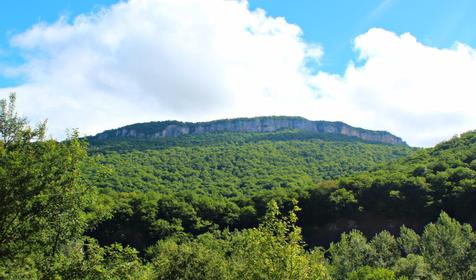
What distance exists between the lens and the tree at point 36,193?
12930mm

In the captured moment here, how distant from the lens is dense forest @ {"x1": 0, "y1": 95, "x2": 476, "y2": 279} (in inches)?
533

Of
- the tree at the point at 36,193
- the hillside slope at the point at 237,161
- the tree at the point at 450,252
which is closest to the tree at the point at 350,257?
the tree at the point at 450,252

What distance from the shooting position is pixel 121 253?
1459cm

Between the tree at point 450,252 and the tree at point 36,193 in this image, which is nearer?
the tree at point 36,193

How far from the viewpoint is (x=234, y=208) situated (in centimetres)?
8419

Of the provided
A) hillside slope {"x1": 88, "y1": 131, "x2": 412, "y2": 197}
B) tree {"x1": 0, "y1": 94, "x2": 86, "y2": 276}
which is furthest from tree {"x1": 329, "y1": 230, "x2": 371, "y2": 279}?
hillside slope {"x1": 88, "y1": 131, "x2": 412, "y2": 197}

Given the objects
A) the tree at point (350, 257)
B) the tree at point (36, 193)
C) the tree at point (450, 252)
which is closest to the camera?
the tree at point (36, 193)

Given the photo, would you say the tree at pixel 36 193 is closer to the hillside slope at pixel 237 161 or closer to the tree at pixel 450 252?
the tree at pixel 450 252

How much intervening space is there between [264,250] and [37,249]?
25.6 ft

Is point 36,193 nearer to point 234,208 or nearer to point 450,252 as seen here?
point 450,252

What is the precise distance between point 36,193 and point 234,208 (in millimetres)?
72105

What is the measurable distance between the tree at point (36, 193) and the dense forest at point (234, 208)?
34 millimetres

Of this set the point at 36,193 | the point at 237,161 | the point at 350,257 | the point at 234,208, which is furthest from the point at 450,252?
the point at 237,161

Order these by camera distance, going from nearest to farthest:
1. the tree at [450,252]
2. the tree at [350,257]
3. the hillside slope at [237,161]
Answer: the tree at [450,252], the tree at [350,257], the hillside slope at [237,161]
